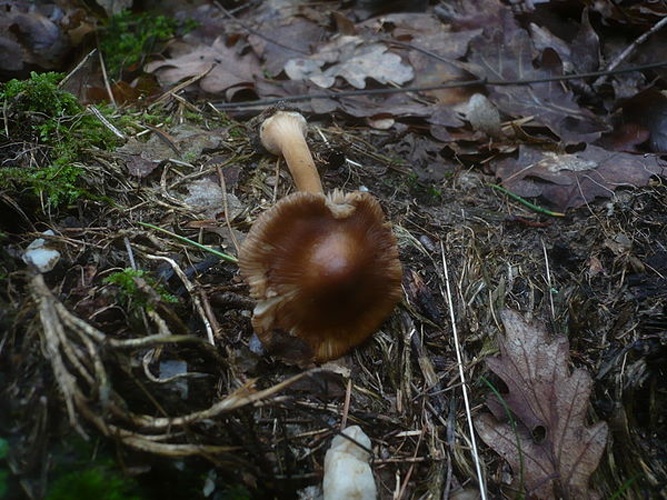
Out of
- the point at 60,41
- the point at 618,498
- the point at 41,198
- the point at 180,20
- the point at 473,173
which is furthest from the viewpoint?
the point at 180,20

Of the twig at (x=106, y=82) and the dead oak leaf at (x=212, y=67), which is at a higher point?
the twig at (x=106, y=82)

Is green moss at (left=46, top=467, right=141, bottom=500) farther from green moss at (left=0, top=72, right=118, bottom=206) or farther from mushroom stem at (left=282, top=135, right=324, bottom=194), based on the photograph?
mushroom stem at (left=282, top=135, right=324, bottom=194)

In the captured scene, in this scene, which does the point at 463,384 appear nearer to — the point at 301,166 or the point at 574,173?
the point at 301,166

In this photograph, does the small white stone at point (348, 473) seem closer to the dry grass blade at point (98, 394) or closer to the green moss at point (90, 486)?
the dry grass blade at point (98, 394)

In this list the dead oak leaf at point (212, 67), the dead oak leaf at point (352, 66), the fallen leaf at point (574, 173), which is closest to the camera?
the fallen leaf at point (574, 173)

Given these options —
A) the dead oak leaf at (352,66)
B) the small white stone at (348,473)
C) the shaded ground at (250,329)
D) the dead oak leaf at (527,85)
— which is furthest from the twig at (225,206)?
the dead oak leaf at (527,85)

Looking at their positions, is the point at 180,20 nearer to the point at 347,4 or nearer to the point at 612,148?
the point at 347,4

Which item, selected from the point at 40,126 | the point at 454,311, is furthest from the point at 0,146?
the point at 454,311
